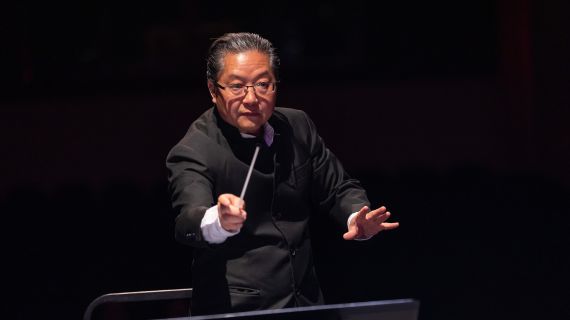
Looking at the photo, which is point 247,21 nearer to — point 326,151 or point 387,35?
point 387,35

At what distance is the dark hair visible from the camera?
2.07 meters

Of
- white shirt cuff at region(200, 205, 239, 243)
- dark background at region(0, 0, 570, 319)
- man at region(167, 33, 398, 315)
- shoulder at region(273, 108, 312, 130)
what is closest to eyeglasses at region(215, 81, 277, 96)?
man at region(167, 33, 398, 315)

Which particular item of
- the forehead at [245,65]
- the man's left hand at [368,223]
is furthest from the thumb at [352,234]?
the forehead at [245,65]

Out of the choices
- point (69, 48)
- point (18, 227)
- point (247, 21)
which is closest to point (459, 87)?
point (247, 21)

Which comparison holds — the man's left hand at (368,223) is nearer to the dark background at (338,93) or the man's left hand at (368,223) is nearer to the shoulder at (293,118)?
the shoulder at (293,118)

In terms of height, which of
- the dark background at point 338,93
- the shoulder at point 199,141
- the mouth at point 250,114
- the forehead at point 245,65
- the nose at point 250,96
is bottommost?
the dark background at point 338,93

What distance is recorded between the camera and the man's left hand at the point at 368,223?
6.60 feet

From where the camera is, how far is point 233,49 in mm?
2064

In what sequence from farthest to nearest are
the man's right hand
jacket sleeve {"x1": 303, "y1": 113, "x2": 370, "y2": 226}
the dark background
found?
the dark background → jacket sleeve {"x1": 303, "y1": 113, "x2": 370, "y2": 226} → the man's right hand

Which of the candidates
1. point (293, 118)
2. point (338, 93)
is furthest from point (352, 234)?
point (338, 93)

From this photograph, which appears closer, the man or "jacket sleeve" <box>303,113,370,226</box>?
the man

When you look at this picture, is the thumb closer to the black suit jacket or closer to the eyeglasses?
the black suit jacket

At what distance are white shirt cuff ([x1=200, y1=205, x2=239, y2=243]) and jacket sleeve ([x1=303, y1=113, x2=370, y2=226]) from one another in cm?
36

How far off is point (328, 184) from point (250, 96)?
30 cm
